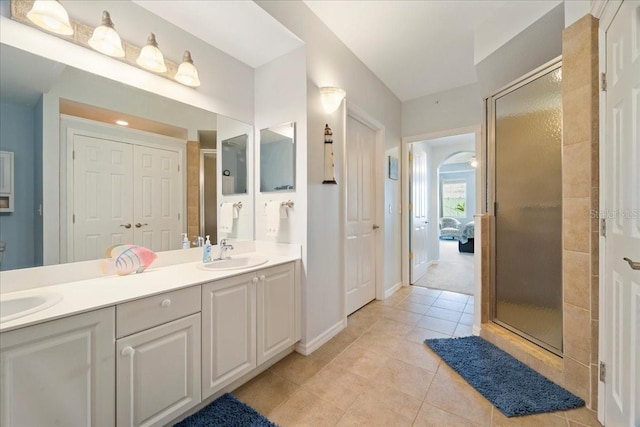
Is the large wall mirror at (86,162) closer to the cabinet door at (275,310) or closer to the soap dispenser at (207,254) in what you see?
the soap dispenser at (207,254)

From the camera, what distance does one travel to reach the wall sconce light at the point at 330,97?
214cm

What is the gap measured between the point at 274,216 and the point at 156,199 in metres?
0.82

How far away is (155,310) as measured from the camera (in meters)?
1.23

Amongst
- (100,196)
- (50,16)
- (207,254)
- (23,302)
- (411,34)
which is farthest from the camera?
(411,34)

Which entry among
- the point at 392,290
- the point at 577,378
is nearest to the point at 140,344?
the point at 577,378

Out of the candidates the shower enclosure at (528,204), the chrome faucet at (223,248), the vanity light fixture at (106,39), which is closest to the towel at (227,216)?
the chrome faucet at (223,248)

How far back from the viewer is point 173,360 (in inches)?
51.2

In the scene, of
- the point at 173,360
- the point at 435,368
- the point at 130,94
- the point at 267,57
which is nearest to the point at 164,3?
the point at 130,94

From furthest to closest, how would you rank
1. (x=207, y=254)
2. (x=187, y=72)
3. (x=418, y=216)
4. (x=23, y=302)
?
(x=418, y=216), (x=207, y=254), (x=187, y=72), (x=23, y=302)

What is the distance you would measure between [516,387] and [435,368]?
47cm

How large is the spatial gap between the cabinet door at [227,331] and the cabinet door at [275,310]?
2.6 inches

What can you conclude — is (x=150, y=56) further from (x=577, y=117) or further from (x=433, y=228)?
(x=433, y=228)

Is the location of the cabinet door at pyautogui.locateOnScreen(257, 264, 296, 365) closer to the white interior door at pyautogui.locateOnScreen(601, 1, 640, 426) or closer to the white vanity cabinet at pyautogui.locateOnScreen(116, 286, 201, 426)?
the white vanity cabinet at pyautogui.locateOnScreen(116, 286, 201, 426)

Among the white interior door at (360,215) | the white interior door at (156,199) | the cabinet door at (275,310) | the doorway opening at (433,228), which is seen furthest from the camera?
the doorway opening at (433,228)
